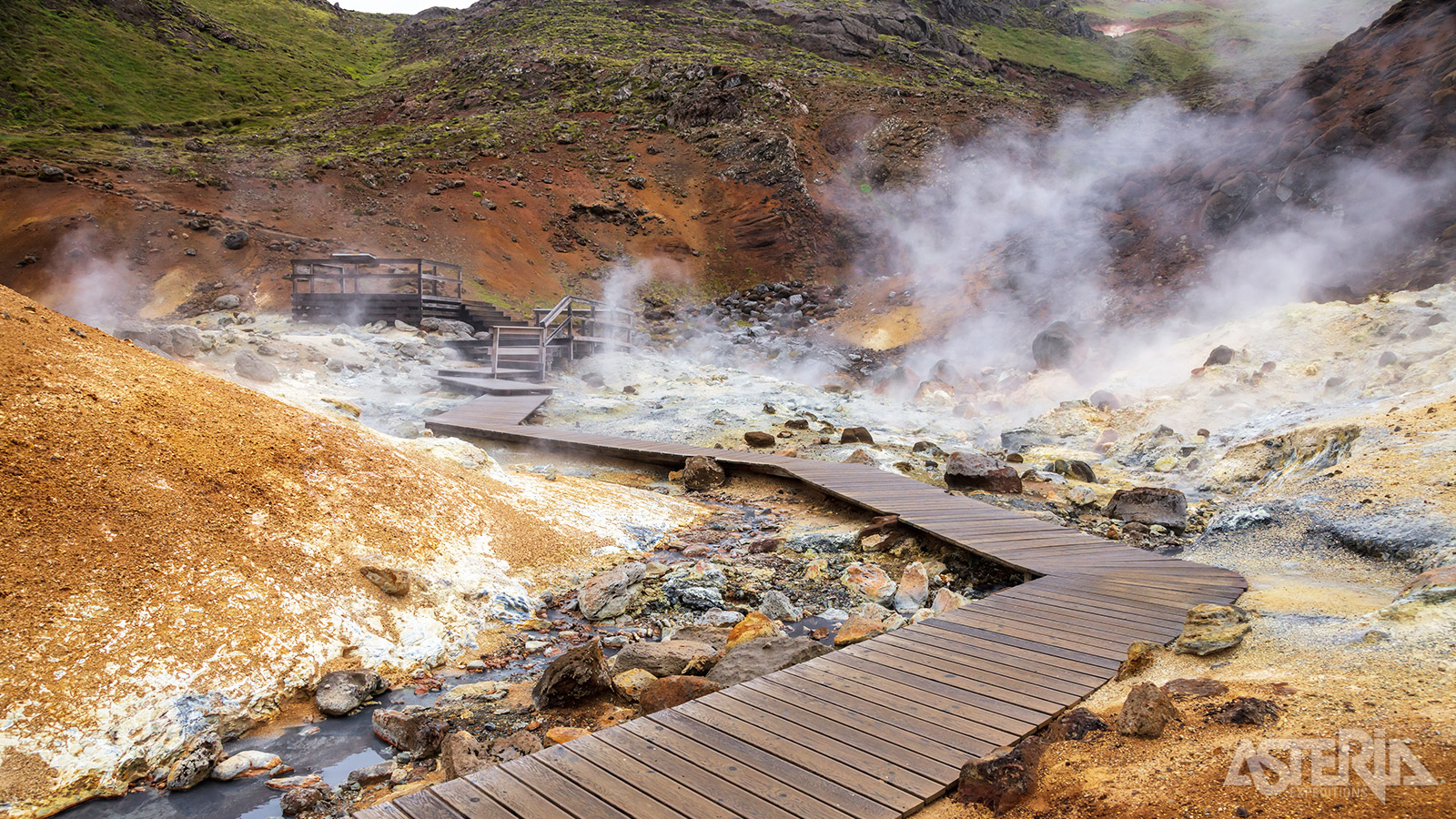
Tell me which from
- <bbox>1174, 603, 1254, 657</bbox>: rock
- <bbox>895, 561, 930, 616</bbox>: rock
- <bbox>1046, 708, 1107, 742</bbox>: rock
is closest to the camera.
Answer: <bbox>1046, 708, 1107, 742</bbox>: rock

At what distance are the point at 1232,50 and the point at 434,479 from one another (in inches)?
2288

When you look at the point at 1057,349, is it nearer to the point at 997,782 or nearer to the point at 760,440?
the point at 760,440

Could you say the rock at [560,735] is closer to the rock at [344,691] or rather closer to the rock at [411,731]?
the rock at [411,731]

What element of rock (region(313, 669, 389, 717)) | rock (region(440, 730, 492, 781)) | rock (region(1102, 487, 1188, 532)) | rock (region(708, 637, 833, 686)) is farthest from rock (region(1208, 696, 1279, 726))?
rock (region(1102, 487, 1188, 532))

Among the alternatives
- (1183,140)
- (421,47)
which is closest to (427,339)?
(1183,140)

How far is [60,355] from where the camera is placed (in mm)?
4836

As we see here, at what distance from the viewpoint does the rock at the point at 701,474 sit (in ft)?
29.3

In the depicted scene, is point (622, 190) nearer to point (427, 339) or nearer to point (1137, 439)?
point (427, 339)

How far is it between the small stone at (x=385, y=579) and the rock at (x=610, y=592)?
1178mm

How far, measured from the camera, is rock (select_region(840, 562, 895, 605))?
5648 millimetres

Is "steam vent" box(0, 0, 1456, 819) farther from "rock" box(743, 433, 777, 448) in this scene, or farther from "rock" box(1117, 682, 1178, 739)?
"rock" box(743, 433, 777, 448)

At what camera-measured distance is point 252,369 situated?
35.6 feet

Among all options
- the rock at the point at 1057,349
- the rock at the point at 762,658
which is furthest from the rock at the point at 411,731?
the rock at the point at 1057,349

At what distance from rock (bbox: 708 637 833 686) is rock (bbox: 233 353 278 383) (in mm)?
9652
